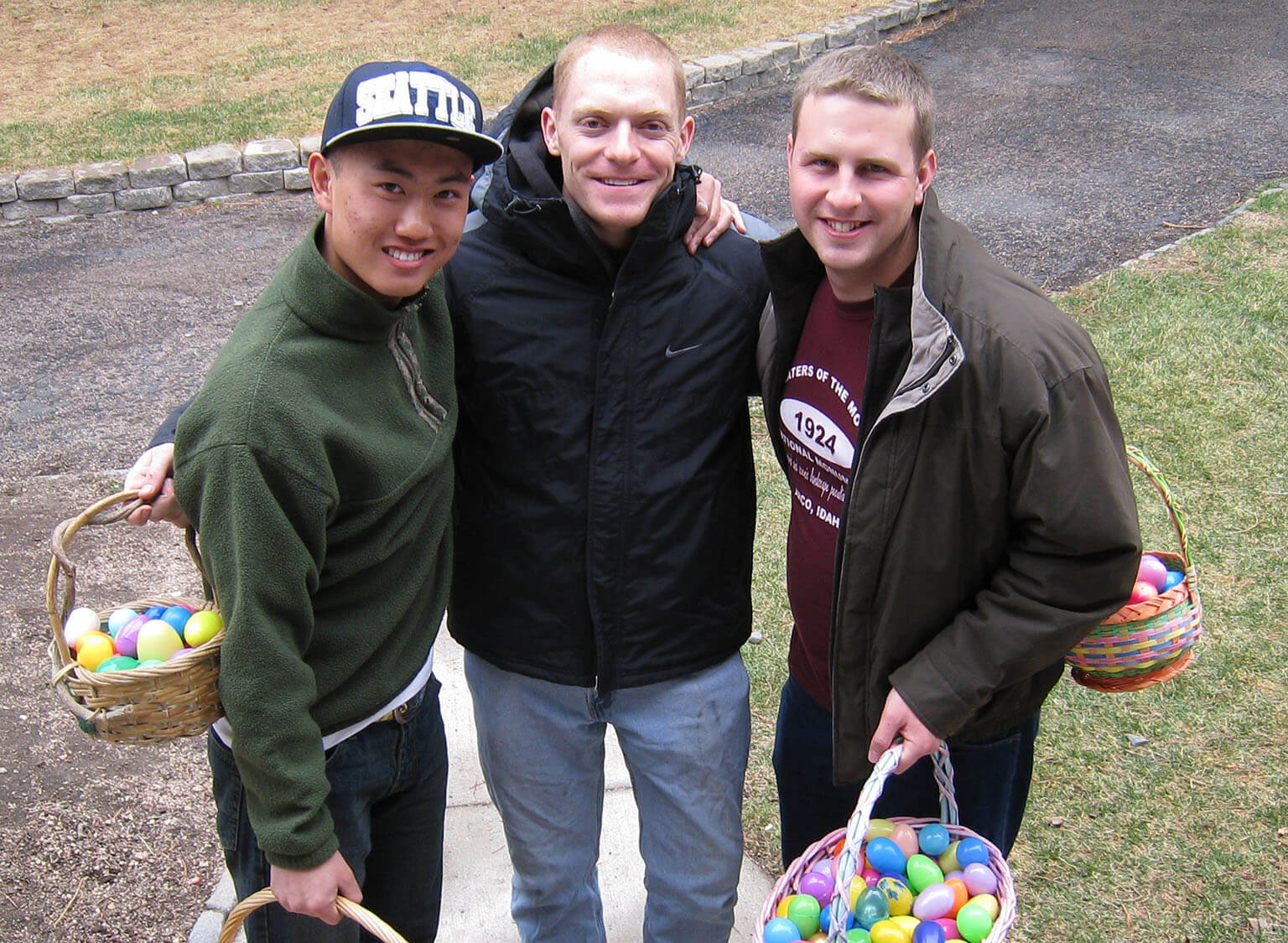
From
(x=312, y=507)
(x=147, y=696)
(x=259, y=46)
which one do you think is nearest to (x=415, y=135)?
(x=312, y=507)

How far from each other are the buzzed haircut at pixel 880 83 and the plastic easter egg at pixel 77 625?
62.9 inches

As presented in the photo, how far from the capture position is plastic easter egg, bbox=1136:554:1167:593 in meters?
2.54

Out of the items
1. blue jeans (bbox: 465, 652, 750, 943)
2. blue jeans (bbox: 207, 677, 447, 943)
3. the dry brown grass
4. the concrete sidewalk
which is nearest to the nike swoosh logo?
blue jeans (bbox: 465, 652, 750, 943)

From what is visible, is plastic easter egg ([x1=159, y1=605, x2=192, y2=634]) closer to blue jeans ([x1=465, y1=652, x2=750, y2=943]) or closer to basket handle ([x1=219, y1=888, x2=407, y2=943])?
basket handle ([x1=219, y1=888, x2=407, y2=943])

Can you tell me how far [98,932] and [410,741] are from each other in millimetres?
1405

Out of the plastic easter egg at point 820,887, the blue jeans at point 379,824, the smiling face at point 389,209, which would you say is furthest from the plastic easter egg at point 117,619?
the plastic easter egg at point 820,887

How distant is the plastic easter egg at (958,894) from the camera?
2.11 metres

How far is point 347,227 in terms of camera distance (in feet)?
6.70

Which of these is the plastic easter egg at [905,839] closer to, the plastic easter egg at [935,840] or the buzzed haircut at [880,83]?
the plastic easter egg at [935,840]

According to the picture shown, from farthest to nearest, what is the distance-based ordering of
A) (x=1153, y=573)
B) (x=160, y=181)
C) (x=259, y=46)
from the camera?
(x=259, y=46)
(x=160, y=181)
(x=1153, y=573)

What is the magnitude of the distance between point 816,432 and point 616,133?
26.9 inches

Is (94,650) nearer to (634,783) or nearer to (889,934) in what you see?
(634,783)

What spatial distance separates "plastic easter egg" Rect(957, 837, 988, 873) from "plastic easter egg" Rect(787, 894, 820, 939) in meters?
0.29

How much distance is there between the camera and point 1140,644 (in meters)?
2.35
